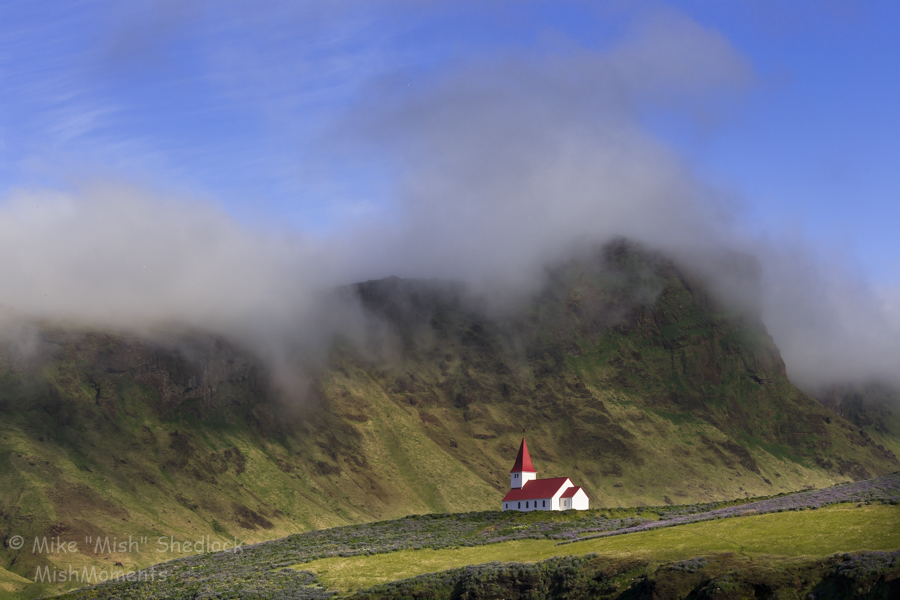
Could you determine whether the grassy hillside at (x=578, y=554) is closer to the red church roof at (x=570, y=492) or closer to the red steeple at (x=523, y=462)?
the red church roof at (x=570, y=492)

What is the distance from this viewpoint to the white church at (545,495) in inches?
4530

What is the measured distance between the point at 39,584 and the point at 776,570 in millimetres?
136263

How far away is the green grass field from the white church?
31.6 m

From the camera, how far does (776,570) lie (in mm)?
52844

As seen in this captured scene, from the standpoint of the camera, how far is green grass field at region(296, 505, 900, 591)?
189 feet

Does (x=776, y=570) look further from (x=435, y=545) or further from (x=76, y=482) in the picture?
(x=76, y=482)

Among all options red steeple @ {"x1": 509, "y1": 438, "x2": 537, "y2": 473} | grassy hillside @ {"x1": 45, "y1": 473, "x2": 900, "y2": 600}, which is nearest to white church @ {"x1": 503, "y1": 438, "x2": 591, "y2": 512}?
red steeple @ {"x1": 509, "y1": 438, "x2": 537, "y2": 473}

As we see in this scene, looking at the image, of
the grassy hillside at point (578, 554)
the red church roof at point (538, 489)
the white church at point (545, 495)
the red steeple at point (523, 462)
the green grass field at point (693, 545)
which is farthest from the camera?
the red steeple at point (523, 462)

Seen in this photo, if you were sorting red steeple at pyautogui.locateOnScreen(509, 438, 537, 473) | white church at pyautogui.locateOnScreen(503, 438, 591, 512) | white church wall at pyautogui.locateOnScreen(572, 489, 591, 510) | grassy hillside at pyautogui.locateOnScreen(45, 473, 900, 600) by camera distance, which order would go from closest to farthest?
grassy hillside at pyautogui.locateOnScreen(45, 473, 900, 600), white church at pyautogui.locateOnScreen(503, 438, 591, 512), white church wall at pyautogui.locateOnScreen(572, 489, 591, 510), red steeple at pyautogui.locateOnScreen(509, 438, 537, 473)

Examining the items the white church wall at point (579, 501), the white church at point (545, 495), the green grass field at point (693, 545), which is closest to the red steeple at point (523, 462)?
the white church at point (545, 495)

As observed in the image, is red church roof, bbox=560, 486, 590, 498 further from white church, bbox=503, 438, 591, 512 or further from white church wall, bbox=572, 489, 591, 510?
white church wall, bbox=572, 489, 591, 510

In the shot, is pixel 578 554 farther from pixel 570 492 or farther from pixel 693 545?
pixel 570 492

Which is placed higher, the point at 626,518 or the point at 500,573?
the point at 626,518

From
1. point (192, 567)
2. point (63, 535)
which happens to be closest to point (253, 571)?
point (192, 567)
